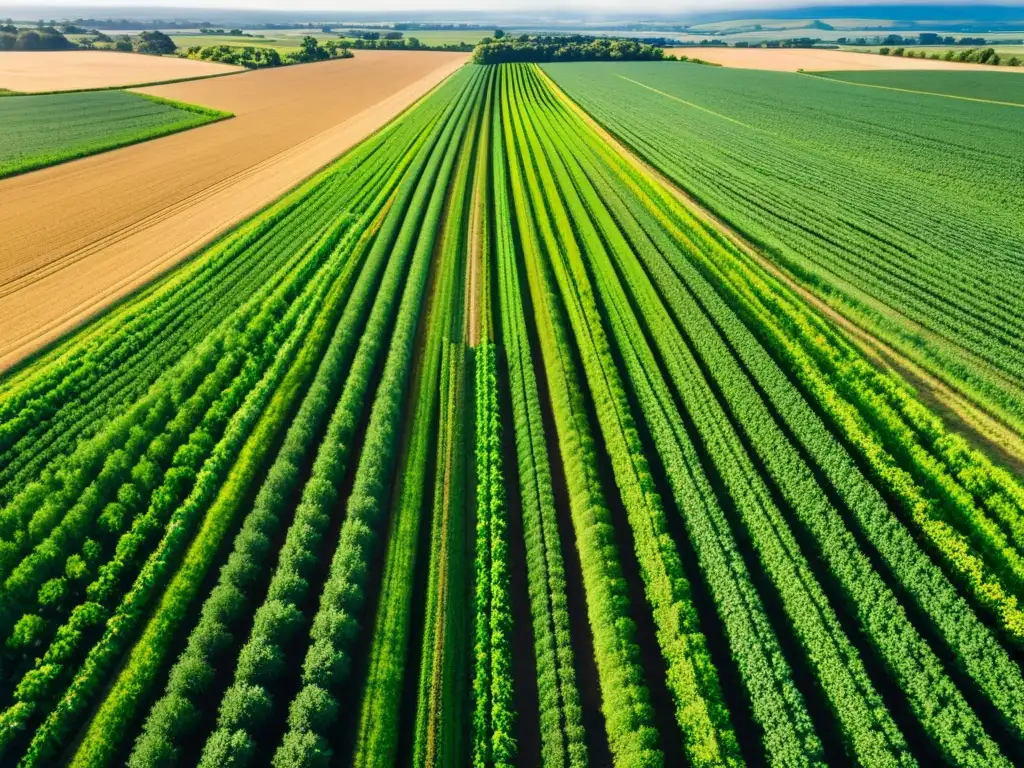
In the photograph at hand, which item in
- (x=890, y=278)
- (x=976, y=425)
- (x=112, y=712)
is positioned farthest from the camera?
(x=890, y=278)

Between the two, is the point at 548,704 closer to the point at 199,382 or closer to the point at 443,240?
the point at 199,382

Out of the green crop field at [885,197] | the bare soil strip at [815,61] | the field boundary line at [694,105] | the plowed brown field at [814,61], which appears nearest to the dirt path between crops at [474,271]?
the green crop field at [885,197]

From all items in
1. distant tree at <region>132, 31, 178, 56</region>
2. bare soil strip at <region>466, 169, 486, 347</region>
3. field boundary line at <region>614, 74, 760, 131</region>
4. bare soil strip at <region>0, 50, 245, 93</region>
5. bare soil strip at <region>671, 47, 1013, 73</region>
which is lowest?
bare soil strip at <region>466, 169, 486, 347</region>

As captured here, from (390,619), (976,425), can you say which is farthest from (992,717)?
(390,619)

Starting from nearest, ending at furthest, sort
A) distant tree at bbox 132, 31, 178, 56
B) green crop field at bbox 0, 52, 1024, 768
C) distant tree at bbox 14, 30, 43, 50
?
1. green crop field at bbox 0, 52, 1024, 768
2. distant tree at bbox 14, 30, 43, 50
3. distant tree at bbox 132, 31, 178, 56

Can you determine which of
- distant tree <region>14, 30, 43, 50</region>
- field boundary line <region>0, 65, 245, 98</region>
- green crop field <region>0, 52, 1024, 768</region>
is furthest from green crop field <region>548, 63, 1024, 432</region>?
distant tree <region>14, 30, 43, 50</region>

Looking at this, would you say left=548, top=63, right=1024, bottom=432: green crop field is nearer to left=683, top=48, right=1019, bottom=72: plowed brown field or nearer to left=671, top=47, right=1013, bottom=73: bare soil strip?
left=671, top=47, right=1013, bottom=73: bare soil strip

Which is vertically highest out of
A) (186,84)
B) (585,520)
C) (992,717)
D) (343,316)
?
(186,84)

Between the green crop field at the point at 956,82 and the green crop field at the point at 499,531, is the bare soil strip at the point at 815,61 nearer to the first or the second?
the green crop field at the point at 956,82

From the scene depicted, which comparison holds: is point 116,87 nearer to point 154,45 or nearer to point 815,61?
point 154,45
